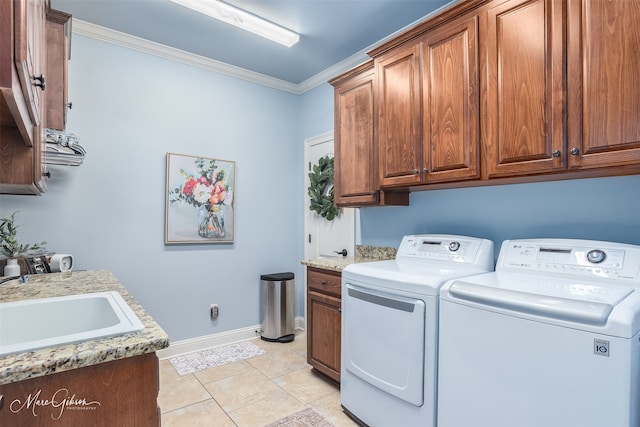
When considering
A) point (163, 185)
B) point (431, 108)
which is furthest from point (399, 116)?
Answer: point (163, 185)

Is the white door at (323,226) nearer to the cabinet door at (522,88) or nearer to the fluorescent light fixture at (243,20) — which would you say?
Result: the fluorescent light fixture at (243,20)

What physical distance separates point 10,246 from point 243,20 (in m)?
2.20

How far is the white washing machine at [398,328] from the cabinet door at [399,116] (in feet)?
1.68

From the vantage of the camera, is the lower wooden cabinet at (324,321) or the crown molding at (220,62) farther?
the crown molding at (220,62)

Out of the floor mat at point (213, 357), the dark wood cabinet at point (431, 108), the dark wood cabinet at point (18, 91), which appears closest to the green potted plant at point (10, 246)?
the dark wood cabinet at point (18, 91)

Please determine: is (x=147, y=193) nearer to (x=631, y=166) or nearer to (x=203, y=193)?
(x=203, y=193)

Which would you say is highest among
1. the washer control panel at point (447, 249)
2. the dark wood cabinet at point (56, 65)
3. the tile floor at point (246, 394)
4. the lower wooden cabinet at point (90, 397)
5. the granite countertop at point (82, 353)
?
the dark wood cabinet at point (56, 65)

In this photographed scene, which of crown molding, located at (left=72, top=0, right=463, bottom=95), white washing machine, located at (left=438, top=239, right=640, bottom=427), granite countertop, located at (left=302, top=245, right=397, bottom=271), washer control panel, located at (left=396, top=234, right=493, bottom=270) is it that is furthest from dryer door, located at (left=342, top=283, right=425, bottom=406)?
crown molding, located at (left=72, top=0, right=463, bottom=95)

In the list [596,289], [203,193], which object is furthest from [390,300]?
[203,193]

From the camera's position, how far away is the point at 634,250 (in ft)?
4.81

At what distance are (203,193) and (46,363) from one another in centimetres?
253

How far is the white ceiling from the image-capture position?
2434mm

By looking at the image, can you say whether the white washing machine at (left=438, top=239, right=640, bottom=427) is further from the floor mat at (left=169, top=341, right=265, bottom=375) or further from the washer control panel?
the floor mat at (left=169, top=341, right=265, bottom=375)

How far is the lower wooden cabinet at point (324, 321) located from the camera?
2480 mm
